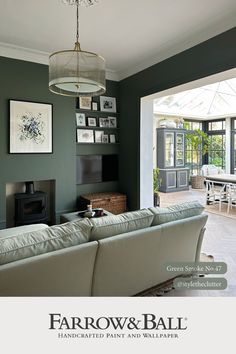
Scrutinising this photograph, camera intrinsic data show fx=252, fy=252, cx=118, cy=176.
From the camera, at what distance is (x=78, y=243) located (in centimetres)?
184

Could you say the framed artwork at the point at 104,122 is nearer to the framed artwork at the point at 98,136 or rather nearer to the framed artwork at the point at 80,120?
the framed artwork at the point at 98,136

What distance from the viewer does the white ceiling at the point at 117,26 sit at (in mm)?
2852

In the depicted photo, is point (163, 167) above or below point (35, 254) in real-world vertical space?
above

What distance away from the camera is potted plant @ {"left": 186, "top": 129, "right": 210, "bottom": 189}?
9.27 metres

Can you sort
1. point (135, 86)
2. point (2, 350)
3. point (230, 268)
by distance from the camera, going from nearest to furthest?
point (2, 350) → point (230, 268) → point (135, 86)

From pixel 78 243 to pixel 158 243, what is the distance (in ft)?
2.49

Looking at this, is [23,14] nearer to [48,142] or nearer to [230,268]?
[48,142]

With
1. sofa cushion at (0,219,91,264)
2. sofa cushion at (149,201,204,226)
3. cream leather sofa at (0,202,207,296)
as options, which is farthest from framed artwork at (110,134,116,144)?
sofa cushion at (0,219,91,264)

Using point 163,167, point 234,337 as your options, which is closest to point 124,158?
point 163,167

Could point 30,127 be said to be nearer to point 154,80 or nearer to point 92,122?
point 92,122

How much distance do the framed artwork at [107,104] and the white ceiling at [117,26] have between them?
38.1 inches

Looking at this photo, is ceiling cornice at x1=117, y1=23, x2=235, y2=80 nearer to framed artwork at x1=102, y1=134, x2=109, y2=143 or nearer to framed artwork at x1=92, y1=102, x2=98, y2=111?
framed artwork at x1=92, y1=102, x2=98, y2=111

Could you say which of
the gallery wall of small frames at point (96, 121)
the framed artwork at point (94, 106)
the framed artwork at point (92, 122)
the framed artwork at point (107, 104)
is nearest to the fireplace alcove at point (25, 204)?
the gallery wall of small frames at point (96, 121)

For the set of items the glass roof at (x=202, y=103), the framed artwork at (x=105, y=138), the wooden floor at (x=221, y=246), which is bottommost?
the wooden floor at (x=221, y=246)
